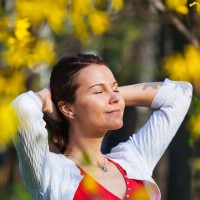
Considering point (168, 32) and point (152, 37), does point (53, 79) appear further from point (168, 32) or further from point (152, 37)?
point (152, 37)

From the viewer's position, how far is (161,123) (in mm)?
4371

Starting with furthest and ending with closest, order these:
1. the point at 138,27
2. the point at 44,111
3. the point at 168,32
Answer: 1. the point at 138,27
2. the point at 168,32
3. the point at 44,111

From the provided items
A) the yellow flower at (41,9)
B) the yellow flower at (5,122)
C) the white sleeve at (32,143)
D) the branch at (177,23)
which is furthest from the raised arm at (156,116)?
the branch at (177,23)

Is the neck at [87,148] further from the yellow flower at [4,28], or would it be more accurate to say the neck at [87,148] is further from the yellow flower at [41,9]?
the yellow flower at [41,9]

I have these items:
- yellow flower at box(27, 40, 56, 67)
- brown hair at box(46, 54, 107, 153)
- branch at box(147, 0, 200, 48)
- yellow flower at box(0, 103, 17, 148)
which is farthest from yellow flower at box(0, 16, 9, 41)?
branch at box(147, 0, 200, 48)

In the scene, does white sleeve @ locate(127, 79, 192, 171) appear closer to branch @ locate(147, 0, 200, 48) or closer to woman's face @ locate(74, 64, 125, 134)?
woman's face @ locate(74, 64, 125, 134)

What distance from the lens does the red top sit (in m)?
3.98

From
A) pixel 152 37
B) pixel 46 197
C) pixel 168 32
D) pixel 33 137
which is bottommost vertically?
pixel 152 37

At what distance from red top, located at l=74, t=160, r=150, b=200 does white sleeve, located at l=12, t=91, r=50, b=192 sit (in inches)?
5.9

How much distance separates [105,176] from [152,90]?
566 millimetres

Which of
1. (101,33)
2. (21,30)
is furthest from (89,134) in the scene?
(101,33)

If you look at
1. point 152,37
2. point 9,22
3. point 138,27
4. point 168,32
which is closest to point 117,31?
point 138,27

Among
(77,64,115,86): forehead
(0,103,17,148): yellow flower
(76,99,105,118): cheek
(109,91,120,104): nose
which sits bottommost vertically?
(76,99,105,118): cheek

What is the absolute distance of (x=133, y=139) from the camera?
4387mm
